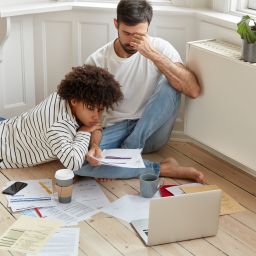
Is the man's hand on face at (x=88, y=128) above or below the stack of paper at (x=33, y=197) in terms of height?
above

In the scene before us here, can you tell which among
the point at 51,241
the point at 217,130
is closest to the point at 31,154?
the point at 51,241

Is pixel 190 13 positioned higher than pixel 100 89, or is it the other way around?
pixel 190 13

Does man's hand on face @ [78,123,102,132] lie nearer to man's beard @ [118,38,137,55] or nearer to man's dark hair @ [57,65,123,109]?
man's dark hair @ [57,65,123,109]

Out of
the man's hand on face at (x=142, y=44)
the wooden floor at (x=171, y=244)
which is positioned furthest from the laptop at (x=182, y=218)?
the man's hand on face at (x=142, y=44)

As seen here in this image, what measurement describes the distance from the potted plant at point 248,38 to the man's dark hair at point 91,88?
2.03 ft

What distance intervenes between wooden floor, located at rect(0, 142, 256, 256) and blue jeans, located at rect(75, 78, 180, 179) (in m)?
0.07

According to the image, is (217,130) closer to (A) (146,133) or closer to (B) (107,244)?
(A) (146,133)

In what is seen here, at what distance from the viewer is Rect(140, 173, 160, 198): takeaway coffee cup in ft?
8.66

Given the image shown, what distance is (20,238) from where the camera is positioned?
232 cm

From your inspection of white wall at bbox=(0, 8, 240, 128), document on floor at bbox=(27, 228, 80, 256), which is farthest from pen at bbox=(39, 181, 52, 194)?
white wall at bbox=(0, 8, 240, 128)

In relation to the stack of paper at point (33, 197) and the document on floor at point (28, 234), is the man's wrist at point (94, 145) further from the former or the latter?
the document on floor at point (28, 234)

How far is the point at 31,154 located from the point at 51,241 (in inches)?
27.5

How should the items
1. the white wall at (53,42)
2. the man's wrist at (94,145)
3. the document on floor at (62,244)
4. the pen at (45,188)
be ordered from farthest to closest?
the white wall at (53,42)
the man's wrist at (94,145)
the pen at (45,188)
the document on floor at (62,244)

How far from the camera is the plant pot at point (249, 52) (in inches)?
104
